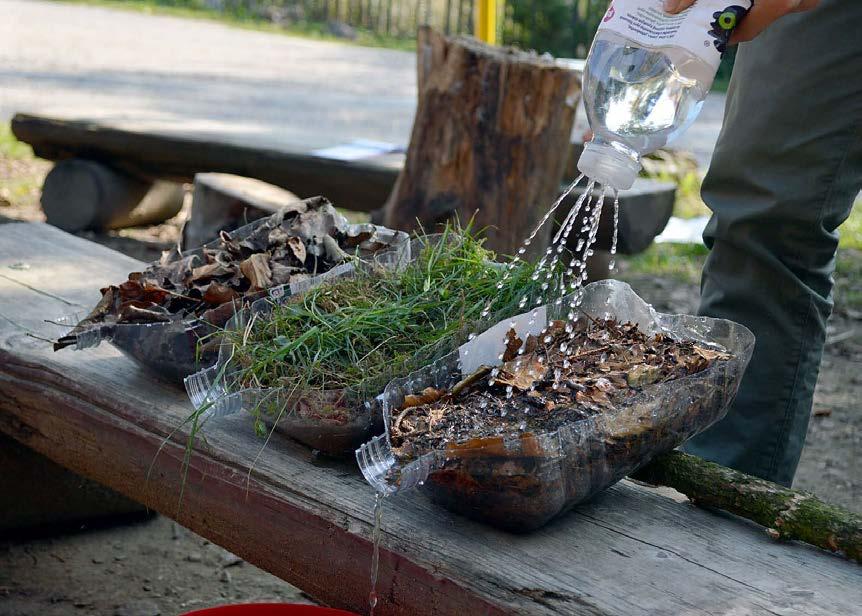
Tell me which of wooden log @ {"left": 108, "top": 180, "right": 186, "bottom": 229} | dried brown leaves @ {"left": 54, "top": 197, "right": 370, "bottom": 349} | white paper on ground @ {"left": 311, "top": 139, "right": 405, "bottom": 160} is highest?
dried brown leaves @ {"left": 54, "top": 197, "right": 370, "bottom": 349}

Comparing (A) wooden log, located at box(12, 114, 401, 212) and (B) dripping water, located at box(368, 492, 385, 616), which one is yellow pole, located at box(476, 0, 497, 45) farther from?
(B) dripping water, located at box(368, 492, 385, 616)

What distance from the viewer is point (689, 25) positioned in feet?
5.30

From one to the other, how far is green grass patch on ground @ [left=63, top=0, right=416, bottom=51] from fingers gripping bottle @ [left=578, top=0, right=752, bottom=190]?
50.9 ft

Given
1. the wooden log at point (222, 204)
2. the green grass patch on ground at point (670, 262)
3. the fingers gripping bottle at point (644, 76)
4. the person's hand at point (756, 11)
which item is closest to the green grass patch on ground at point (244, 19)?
the green grass patch on ground at point (670, 262)

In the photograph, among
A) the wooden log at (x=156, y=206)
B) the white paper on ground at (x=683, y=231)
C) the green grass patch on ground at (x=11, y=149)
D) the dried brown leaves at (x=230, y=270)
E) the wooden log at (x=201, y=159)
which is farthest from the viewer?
the green grass patch on ground at (x=11, y=149)

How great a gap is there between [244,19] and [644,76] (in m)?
17.7

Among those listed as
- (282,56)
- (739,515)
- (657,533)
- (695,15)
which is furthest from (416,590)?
(282,56)

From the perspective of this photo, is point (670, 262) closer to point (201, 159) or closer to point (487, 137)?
point (487, 137)

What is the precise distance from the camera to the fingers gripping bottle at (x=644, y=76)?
5.30 feet

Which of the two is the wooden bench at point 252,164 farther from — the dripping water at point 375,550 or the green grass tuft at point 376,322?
the dripping water at point 375,550

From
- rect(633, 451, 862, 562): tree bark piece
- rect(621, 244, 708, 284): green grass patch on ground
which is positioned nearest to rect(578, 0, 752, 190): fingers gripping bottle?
rect(633, 451, 862, 562): tree bark piece

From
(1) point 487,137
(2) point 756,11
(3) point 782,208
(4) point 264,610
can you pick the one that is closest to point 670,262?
(1) point 487,137

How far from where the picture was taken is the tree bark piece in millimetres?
1526

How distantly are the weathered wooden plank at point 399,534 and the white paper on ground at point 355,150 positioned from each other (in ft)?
10.1
